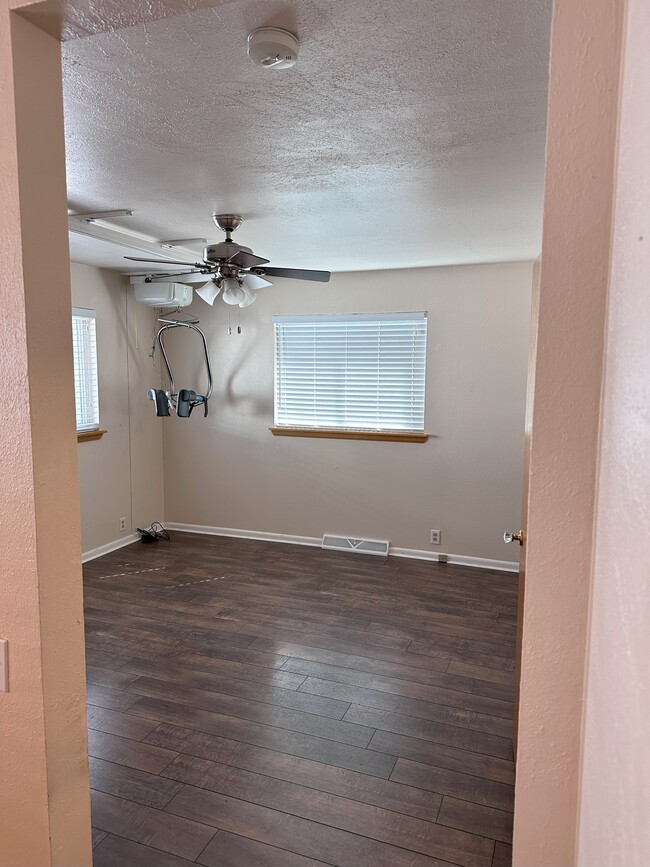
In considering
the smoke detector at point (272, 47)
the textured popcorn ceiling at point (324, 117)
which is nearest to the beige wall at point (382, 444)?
the textured popcorn ceiling at point (324, 117)

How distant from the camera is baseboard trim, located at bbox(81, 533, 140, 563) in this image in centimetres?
472

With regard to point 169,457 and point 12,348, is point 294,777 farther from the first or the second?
point 169,457

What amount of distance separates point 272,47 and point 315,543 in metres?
4.27

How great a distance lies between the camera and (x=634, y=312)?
59 centimetres

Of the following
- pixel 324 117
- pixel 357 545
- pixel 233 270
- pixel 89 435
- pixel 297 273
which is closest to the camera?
pixel 324 117

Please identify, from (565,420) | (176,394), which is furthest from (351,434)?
(565,420)

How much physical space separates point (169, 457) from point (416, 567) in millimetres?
2645

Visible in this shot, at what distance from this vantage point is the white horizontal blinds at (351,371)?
4.82 meters

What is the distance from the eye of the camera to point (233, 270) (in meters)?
3.04

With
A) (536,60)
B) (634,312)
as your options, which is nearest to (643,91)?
(634,312)

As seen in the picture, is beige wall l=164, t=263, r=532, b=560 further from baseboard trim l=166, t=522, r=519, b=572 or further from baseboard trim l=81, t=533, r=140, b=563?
baseboard trim l=81, t=533, r=140, b=563

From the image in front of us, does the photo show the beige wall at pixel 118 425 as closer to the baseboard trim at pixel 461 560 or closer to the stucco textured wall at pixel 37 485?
the baseboard trim at pixel 461 560

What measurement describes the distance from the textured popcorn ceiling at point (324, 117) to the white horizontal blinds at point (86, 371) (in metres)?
1.59

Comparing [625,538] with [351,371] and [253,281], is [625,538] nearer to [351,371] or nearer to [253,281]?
[253,281]
